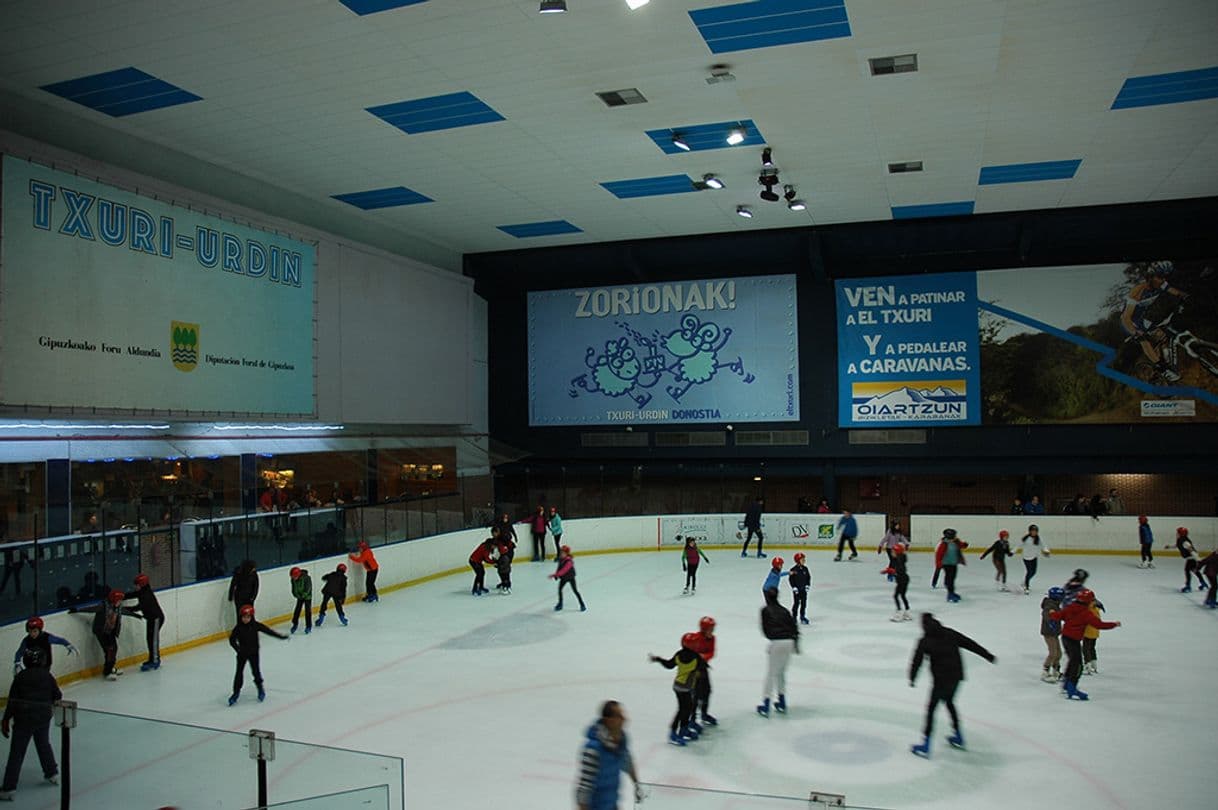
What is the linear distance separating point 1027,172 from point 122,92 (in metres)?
18.1

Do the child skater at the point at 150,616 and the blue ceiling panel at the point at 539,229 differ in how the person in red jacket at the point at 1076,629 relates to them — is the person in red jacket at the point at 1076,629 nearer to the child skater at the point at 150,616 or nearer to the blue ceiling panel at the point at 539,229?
the child skater at the point at 150,616

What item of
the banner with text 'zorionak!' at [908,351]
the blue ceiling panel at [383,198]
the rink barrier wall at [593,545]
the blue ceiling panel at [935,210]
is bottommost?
the rink barrier wall at [593,545]

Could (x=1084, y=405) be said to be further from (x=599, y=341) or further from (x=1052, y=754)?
(x=1052, y=754)

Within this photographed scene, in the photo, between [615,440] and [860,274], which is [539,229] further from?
[860,274]

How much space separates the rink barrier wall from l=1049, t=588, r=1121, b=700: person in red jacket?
448 inches

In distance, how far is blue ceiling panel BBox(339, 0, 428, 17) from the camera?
11672 mm

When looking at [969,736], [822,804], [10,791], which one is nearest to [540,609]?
[969,736]

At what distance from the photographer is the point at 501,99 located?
50.2ft

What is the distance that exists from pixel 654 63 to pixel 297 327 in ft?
37.1

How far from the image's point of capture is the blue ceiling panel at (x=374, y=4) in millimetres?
11672

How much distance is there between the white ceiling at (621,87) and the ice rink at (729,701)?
8413 mm

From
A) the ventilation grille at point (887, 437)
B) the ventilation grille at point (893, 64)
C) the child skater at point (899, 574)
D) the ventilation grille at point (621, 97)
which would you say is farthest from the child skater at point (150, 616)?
the ventilation grille at point (887, 437)

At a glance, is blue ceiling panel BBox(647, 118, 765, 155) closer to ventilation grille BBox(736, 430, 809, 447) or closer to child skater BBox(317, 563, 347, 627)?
child skater BBox(317, 563, 347, 627)

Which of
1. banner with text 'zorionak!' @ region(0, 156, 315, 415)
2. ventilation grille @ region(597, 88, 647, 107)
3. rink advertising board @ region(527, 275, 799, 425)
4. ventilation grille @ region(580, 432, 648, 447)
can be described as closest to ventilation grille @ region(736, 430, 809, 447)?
rink advertising board @ region(527, 275, 799, 425)
